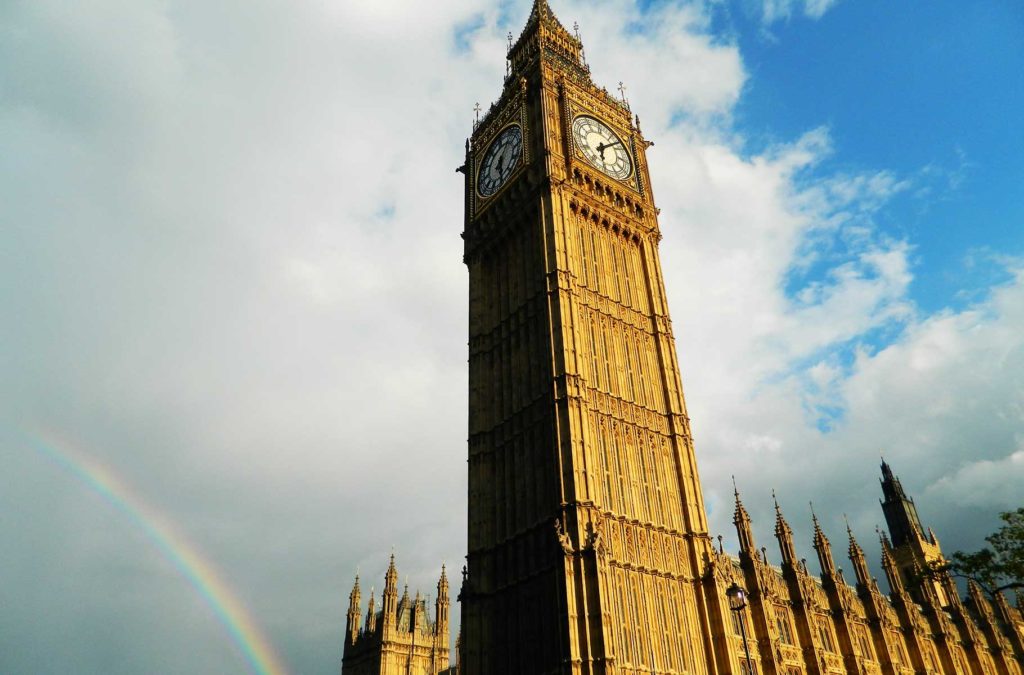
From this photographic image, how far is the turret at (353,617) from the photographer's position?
222 feet

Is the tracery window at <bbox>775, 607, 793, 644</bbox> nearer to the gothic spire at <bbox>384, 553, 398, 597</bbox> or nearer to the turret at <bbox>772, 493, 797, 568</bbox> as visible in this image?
the turret at <bbox>772, 493, 797, 568</bbox>

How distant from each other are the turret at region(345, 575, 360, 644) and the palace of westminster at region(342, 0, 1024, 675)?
3447 mm

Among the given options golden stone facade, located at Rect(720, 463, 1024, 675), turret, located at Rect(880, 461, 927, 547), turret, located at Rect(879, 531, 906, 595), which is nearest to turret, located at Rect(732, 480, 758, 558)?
golden stone facade, located at Rect(720, 463, 1024, 675)

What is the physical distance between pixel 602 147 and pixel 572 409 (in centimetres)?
2192

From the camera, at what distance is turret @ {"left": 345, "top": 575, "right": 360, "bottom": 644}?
67.7 metres

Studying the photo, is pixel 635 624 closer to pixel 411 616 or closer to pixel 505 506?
pixel 505 506

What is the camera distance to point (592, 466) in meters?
38.5

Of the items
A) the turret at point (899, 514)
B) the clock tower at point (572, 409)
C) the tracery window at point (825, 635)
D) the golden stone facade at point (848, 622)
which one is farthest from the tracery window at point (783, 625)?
the turret at point (899, 514)

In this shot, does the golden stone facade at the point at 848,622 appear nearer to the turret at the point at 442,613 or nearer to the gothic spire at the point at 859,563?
the gothic spire at the point at 859,563

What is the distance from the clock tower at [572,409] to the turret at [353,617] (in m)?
30.9

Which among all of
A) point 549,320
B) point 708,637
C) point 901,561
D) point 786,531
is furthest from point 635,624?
point 901,561

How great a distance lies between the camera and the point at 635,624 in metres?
35.2

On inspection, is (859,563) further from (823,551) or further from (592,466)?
(592,466)

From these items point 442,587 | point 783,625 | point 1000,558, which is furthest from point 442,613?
point 1000,558
